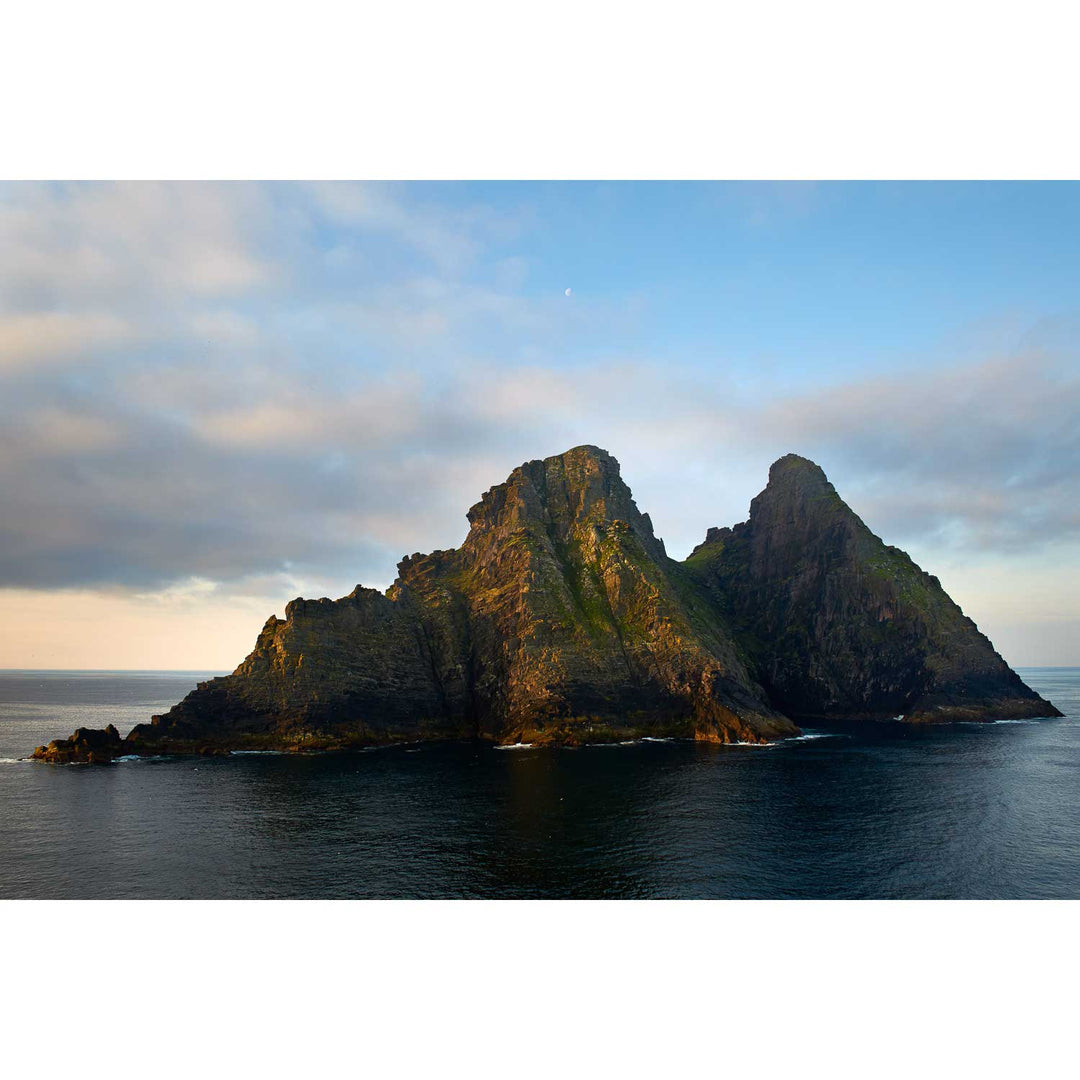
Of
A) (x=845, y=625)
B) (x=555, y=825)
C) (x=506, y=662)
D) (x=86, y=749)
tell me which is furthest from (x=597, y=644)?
(x=86, y=749)

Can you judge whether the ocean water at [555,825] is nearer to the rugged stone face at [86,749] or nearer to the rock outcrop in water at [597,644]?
the rugged stone face at [86,749]

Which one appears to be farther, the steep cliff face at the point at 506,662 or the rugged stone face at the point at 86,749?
the steep cliff face at the point at 506,662

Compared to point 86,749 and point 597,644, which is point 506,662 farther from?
point 86,749

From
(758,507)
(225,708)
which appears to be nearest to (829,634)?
(758,507)

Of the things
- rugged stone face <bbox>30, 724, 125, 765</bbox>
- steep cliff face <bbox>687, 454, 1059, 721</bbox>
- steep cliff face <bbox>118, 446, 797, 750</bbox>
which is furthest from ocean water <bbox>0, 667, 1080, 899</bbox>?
steep cliff face <bbox>687, 454, 1059, 721</bbox>

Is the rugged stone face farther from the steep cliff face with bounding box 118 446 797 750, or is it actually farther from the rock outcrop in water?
the steep cliff face with bounding box 118 446 797 750

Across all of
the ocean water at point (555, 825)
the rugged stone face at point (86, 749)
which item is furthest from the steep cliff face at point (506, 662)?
the ocean water at point (555, 825)
